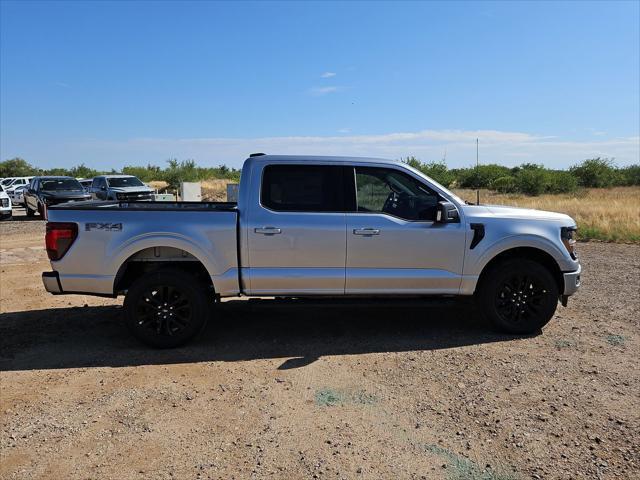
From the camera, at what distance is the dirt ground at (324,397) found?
3.23 m

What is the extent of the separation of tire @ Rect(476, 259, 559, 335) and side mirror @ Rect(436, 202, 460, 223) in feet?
2.53

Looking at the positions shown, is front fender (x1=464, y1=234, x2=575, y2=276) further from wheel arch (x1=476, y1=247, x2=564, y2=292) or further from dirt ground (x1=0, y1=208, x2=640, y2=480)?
dirt ground (x1=0, y1=208, x2=640, y2=480)

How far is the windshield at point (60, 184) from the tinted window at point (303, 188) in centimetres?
2007

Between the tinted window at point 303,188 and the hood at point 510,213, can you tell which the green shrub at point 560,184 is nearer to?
the hood at point 510,213

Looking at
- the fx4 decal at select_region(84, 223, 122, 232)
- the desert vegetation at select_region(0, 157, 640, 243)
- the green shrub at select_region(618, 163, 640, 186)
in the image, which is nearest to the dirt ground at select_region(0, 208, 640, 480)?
the fx4 decal at select_region(84, 223, 122, 232)

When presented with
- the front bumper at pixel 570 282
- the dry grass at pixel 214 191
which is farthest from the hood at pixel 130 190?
the front bumper at pixel 570 282

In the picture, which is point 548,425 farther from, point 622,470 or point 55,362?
point 55,362

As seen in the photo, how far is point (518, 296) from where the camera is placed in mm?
5645

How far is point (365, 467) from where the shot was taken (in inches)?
124

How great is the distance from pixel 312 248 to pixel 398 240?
0.92 metres

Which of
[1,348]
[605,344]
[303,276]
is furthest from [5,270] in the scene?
[605,344]

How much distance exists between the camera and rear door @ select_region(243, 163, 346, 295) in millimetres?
5242

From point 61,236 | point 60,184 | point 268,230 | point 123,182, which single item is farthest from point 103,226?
point 123,182

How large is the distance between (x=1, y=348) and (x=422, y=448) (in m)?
4.56
